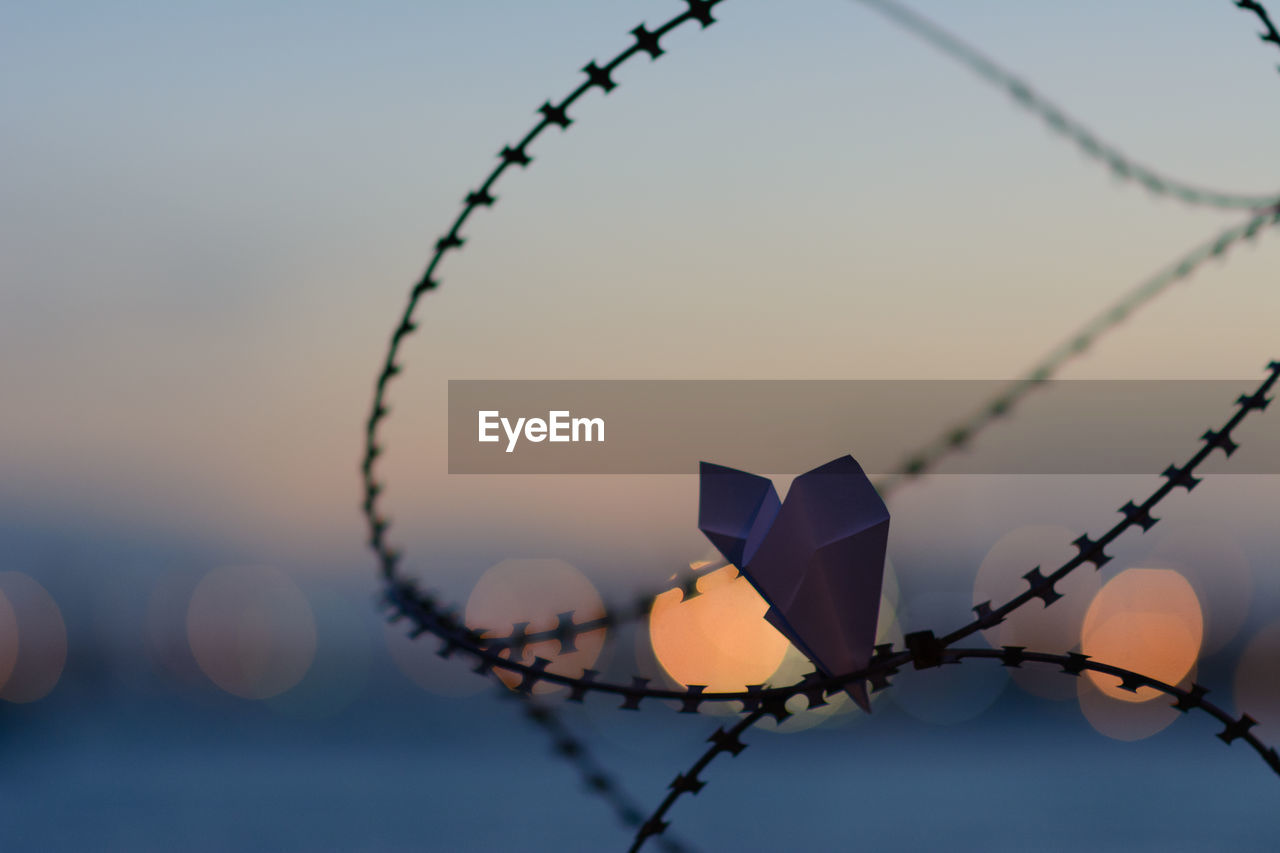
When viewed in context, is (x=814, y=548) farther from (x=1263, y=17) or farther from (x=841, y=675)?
(x=1263, y=17)

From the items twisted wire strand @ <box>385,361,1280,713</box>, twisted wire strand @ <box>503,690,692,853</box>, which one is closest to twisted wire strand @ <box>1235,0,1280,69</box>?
twisted wire strand @ <box>385,361,1280,713</box>

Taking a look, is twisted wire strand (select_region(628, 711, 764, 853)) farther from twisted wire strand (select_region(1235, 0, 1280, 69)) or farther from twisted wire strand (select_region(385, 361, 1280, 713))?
twisted wire strand (select_region(1235, 0, 1280, 69))

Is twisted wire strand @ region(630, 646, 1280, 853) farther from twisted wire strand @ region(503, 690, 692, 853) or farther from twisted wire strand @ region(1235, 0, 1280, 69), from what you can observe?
twisted wire strand @ region(1235, 0, 1280, 69)

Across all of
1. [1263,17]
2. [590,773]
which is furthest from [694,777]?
[1263,17]

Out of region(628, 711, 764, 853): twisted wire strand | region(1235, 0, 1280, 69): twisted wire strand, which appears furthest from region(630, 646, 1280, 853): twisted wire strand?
region(1235, 0, 1280, 69): twisted wire strand

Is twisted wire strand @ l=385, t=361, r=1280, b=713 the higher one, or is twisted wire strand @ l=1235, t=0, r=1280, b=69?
twisted wire strand @ l=1235, t=0, r=1280, b=69

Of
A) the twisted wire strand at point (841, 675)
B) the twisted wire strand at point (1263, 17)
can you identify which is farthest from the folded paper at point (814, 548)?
the twisted wire strand at point (1263, 17)

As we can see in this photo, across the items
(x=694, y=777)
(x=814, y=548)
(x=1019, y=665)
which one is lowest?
(x=694, y=777)

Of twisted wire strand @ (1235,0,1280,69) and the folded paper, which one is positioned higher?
twisted wire strand @ (1235,0,1280,69)

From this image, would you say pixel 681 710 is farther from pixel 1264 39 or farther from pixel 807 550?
pixel 1264 39
